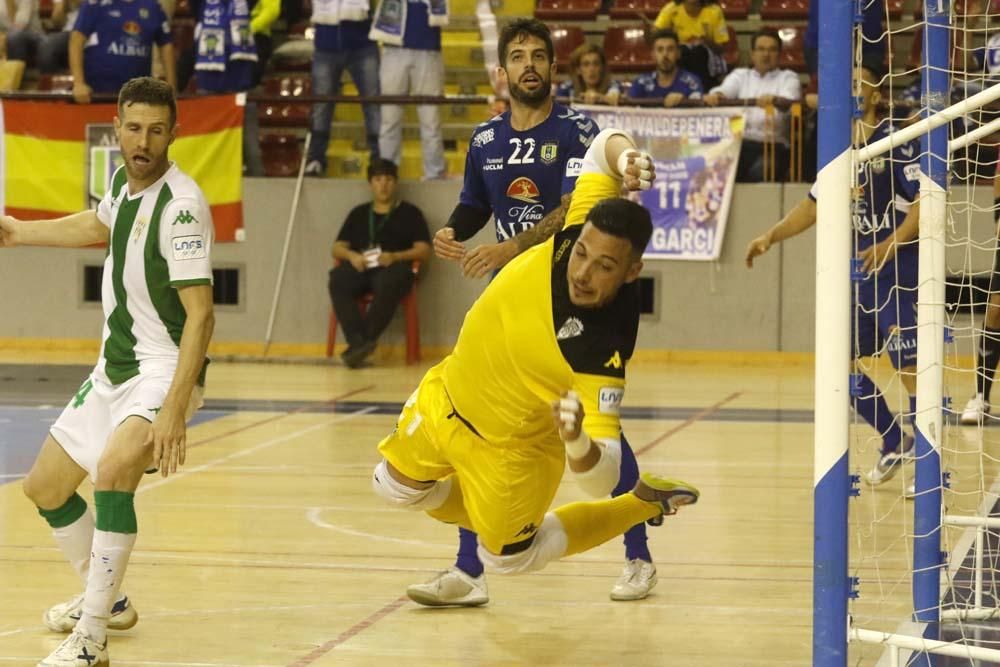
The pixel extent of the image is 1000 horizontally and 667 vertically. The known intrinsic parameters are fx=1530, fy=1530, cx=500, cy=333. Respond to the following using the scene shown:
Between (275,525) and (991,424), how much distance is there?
548 centimetres

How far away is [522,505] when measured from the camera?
15.4 ft

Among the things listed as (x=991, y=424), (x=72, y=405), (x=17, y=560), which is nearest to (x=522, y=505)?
(x=72, y=405)

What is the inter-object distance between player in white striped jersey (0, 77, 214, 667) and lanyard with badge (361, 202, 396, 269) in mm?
8937

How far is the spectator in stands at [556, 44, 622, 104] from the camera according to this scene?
14.1 meters

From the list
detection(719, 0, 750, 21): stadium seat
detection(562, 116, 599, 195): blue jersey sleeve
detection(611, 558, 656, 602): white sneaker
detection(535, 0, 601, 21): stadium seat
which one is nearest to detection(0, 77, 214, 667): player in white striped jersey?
detection(562, 116, 599, 195): blue jersey sleeve

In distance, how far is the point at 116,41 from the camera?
14609 millimetres

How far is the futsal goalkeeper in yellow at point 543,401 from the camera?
13.6ft

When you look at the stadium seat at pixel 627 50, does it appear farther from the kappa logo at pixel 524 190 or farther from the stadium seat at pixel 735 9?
the kappa logo at pixel 524 190

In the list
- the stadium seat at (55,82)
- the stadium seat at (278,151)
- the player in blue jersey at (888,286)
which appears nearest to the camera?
the player in blue jersey at (888,286)

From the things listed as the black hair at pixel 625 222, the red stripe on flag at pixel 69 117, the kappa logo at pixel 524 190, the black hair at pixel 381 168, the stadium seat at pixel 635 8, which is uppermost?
the stadium seat at pixel 635 8

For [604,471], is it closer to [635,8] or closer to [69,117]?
[69,117]

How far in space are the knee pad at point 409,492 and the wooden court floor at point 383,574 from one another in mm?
449

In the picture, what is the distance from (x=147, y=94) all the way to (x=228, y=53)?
10.6 meters

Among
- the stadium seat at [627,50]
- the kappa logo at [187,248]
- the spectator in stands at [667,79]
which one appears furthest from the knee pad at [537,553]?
the stadium seat at [627,50]
